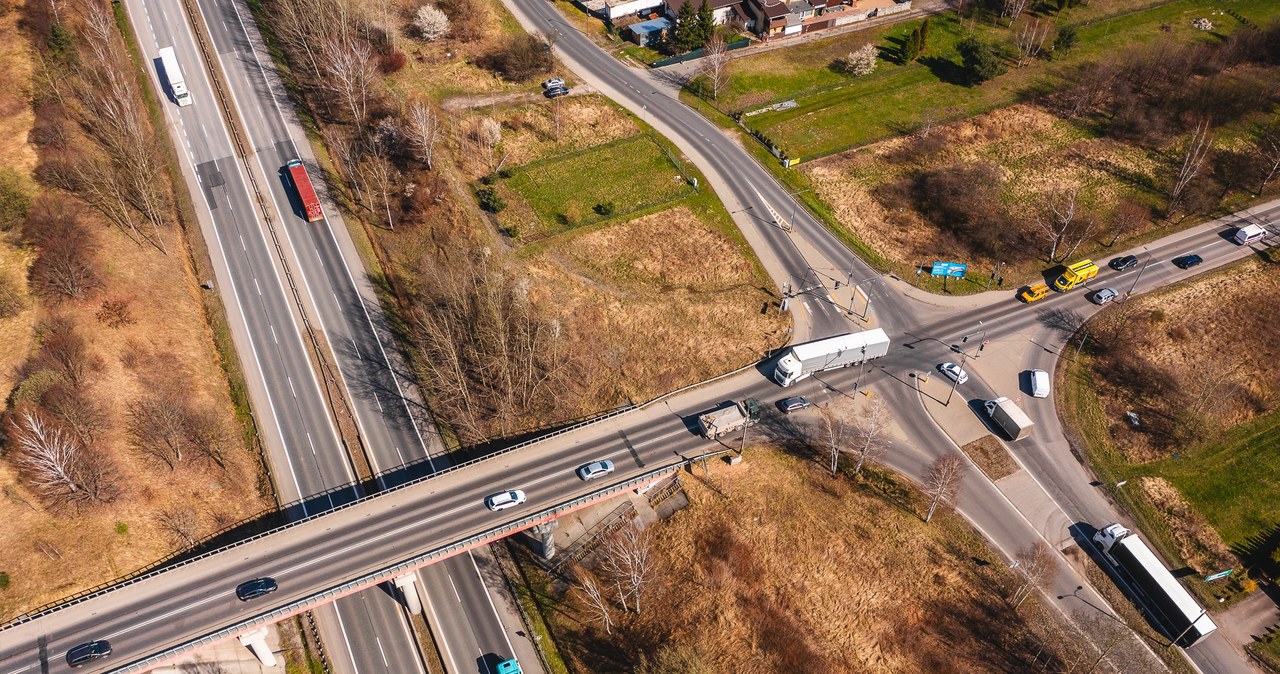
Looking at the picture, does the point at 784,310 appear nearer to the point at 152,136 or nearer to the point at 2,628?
the point at 2,628

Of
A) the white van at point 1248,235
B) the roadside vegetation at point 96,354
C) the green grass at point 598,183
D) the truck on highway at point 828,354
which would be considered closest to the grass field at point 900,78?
the green grass at point 598,183

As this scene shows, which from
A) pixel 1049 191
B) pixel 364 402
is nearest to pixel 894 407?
pixel 1049 191

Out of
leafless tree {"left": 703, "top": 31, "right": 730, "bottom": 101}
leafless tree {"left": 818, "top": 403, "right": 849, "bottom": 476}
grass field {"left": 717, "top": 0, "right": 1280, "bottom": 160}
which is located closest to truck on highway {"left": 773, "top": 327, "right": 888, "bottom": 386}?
leafless tree {"left": 818, "top": 403, "right": 849, "bottom": 476}

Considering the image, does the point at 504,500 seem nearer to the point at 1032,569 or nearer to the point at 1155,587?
the point at 1032,569

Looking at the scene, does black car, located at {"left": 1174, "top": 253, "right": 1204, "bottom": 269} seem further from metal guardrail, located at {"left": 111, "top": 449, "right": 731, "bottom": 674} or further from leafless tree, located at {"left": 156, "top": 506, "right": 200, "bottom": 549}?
leafless tree, located at {"left": 156, "top": 506, "right": 200, "bottom": 549}

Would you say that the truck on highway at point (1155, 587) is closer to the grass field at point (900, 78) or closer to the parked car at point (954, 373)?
the parked car at point (954, 373)

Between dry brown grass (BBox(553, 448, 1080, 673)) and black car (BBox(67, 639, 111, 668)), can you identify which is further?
dry brown grass (BBox(553, 448, 1080, 673))
